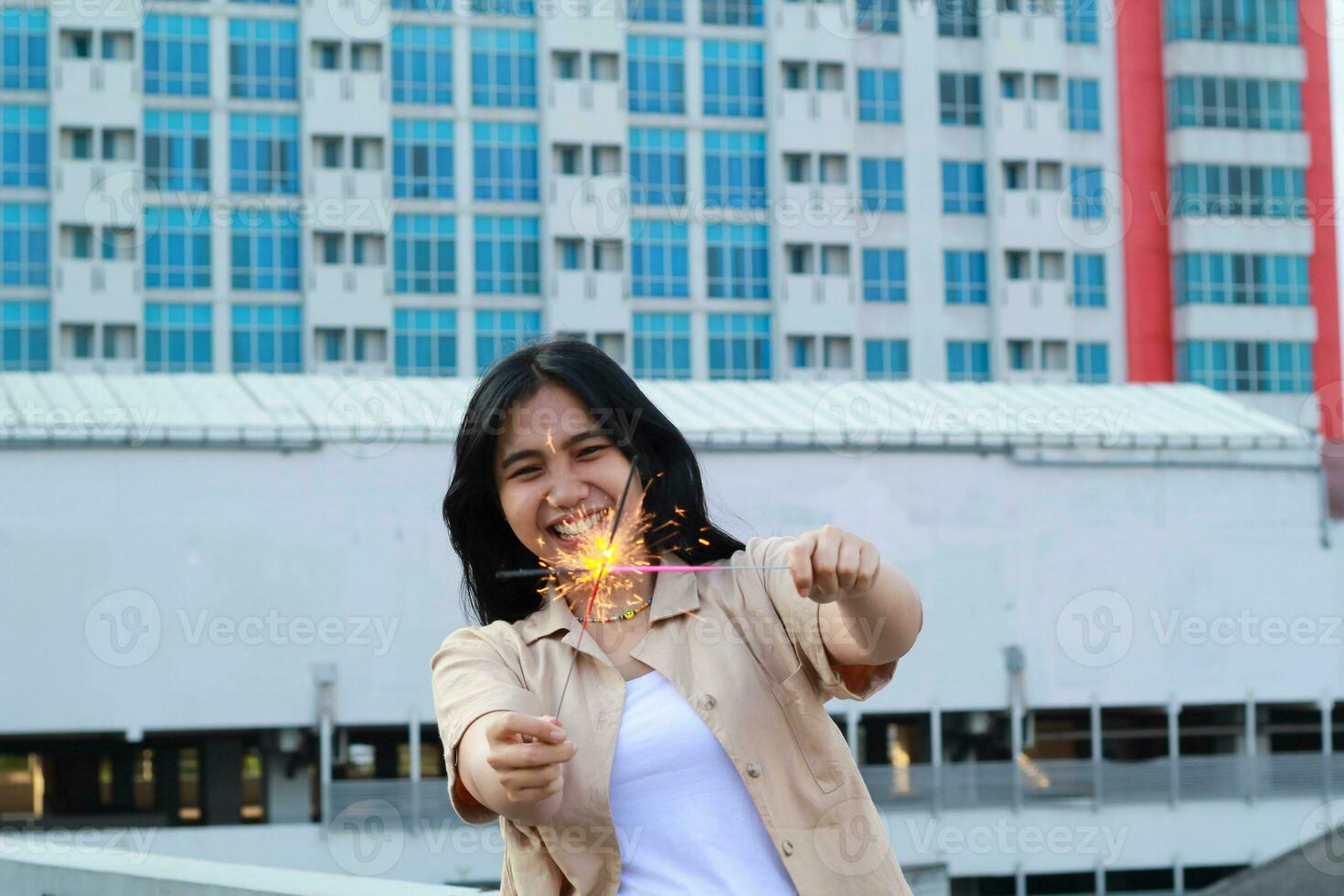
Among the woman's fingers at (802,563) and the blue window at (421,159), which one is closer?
the woman's fingers at (802,563)

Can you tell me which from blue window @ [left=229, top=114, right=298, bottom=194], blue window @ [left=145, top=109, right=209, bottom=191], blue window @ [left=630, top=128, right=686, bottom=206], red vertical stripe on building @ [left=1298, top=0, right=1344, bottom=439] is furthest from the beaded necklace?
red vertical stripe on building @ [left=1298, top=0, right=1344, bottom=439]

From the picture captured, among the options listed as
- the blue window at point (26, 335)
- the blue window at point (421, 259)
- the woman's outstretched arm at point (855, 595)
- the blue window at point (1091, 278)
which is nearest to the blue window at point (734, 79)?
the blue window at point (421, 259)

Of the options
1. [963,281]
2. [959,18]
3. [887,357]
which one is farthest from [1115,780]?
[959,18]

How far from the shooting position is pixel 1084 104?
42.2 meters

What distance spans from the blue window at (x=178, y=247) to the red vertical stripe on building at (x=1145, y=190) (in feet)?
71.6

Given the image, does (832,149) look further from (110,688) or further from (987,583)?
(110,688)

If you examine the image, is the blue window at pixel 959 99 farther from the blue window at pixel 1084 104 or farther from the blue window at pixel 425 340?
the blue window at pixel 425 340

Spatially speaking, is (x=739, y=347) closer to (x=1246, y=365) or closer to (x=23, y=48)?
(x=1246, y=365)

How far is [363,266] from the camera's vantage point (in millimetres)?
38469

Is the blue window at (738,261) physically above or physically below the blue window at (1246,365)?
above

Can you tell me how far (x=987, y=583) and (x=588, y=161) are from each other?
18353mm

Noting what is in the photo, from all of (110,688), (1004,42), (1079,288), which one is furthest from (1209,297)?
(110,688)

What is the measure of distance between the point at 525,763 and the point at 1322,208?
44.1 metres

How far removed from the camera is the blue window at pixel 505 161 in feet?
128
